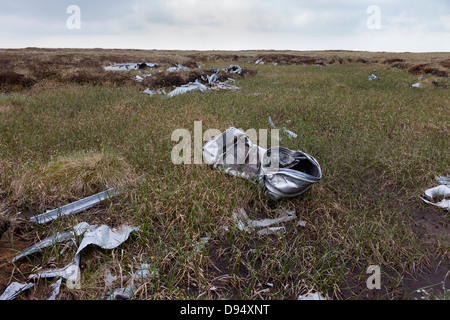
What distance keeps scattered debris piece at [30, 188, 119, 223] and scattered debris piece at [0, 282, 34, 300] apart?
2.33 feet

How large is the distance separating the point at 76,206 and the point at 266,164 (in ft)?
6.47

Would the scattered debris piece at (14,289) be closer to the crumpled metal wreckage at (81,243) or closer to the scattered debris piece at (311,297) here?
the crumpled metal wreckage at (81,243)

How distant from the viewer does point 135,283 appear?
69.2 inches

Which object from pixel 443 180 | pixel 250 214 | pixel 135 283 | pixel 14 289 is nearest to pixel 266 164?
pixel 250 214

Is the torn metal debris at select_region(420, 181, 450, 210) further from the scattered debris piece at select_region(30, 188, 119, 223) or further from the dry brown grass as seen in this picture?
the scattered debris piece at select_region(30, 188, 119, 223)

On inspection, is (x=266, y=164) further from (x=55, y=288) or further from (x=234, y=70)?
(x=234, y=70)

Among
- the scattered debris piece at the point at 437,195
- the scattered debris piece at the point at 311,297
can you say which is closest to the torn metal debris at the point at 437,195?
the scattered debris piece at the point at 437,195

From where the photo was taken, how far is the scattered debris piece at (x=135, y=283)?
167 centimetres

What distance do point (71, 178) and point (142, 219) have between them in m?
1.11

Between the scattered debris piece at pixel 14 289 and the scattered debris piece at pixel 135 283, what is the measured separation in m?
0.53

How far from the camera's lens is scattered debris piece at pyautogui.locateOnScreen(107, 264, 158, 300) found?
65.7 inches
